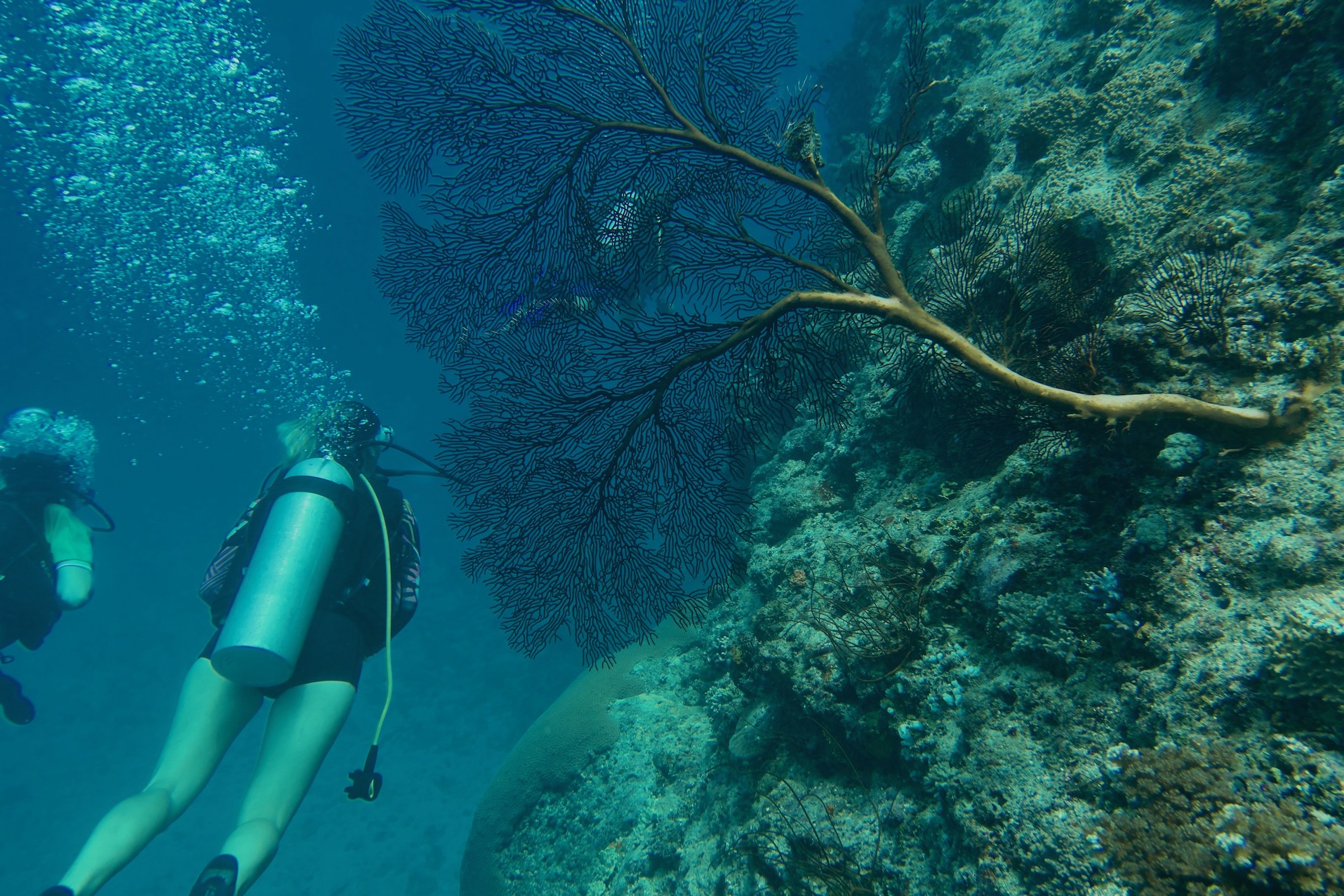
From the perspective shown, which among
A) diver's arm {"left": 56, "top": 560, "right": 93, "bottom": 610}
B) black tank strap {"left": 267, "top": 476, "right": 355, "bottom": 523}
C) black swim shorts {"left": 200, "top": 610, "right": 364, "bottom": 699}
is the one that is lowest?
black swim shorts {"left": 200, "top": 610, "right": 364, "bottom": 699}

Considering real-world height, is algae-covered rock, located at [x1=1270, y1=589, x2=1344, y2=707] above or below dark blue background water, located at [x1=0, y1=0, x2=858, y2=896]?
below

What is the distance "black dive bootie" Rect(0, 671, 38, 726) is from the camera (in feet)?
18.3

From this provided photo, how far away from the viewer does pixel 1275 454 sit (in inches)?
75.2

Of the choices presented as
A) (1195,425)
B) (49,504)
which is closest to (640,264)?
(1195,425)

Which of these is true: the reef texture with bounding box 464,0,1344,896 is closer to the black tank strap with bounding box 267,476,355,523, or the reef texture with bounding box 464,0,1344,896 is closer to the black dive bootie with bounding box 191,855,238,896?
the black dive bootie with bounding box 191,855,238,896

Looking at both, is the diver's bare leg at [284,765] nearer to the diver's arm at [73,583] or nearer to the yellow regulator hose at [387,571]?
the yellow regulator hose at [387,571]

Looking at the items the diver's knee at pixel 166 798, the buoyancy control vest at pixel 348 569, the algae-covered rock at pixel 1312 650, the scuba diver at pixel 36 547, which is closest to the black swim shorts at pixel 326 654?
the buoyancy control vest at pixel 348 569

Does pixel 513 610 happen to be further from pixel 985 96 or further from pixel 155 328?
pixel 155 328

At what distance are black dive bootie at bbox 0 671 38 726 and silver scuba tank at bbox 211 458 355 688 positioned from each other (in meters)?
3.94

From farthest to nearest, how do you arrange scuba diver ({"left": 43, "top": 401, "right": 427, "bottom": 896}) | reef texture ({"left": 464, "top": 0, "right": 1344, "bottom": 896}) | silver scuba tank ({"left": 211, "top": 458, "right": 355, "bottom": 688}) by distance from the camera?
1. silver scuba tank ({"left": 211, "top": 458, "right": 355, "bottom": 688})
2. scuba diver ({"left": 43, "top": 401, "right": 427, "bottom": 896})
3. reef texture ({"left": 464, "top": 0, "right": 1344, "bottom": 896})

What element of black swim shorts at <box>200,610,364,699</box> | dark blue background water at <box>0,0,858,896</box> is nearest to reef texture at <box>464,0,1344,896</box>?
black swim shorts at <box>200,610,364,699</box>

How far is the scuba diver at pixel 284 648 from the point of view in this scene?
3633 millimetres

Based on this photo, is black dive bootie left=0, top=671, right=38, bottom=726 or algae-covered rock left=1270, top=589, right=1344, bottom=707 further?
black dive bootie left=0, top=671, right=38, bottom=726

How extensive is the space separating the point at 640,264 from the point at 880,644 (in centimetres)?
284
